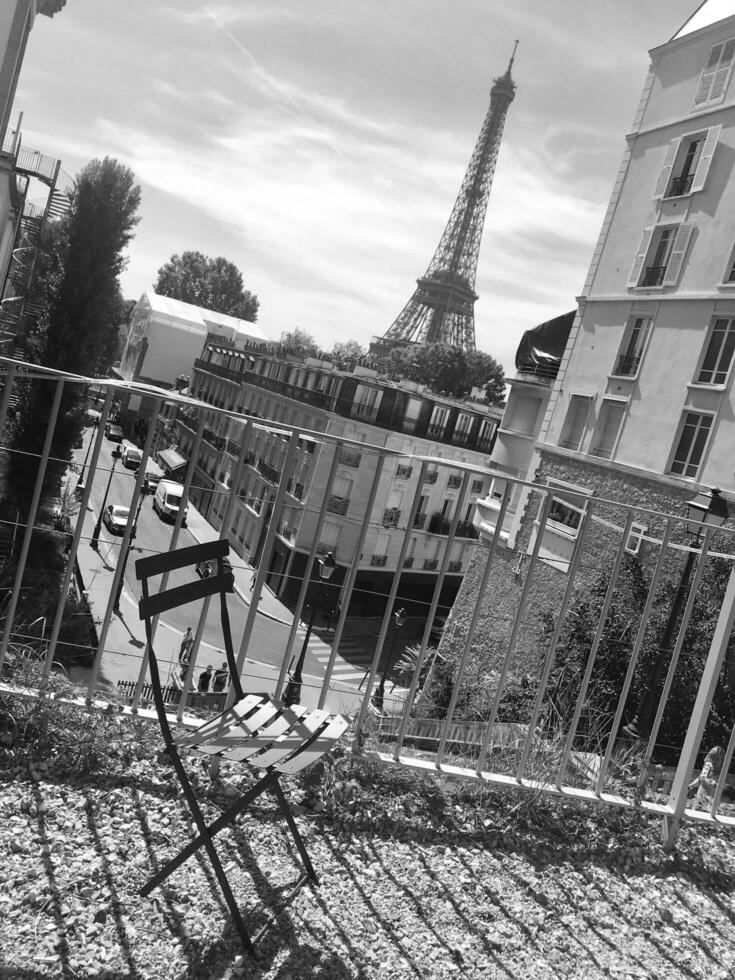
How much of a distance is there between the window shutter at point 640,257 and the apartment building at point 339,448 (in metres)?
6.59

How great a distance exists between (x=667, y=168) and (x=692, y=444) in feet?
24.5

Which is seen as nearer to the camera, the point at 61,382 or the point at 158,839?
the point at 158,839

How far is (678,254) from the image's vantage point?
18.5m

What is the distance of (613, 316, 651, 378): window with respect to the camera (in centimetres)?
1928

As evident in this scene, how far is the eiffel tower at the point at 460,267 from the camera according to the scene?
70.2 meters

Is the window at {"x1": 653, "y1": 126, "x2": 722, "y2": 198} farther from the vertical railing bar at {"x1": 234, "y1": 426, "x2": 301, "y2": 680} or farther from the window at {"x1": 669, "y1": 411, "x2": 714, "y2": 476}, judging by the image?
the vertical railing bar at {"x1": 234, "y1": 426, "x2": 301, "y2": 680}

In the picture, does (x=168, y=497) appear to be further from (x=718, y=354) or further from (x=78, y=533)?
(x=718, y=354)

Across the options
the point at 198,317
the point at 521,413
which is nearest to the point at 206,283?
the point at 198,317

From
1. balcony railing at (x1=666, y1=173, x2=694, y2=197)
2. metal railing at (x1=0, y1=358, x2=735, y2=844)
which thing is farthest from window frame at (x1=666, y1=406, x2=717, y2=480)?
balcony railing at (x1=666, y1=173, x2=694, y2=197)

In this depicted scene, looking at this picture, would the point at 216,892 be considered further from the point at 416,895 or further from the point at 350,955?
the point at 416,895

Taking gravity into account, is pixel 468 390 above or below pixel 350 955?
above

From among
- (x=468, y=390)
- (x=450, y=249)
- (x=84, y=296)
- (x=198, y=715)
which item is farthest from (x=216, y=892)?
(x=450, y=249)

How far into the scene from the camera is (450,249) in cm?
7106

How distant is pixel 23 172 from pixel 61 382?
2003 centimetres
